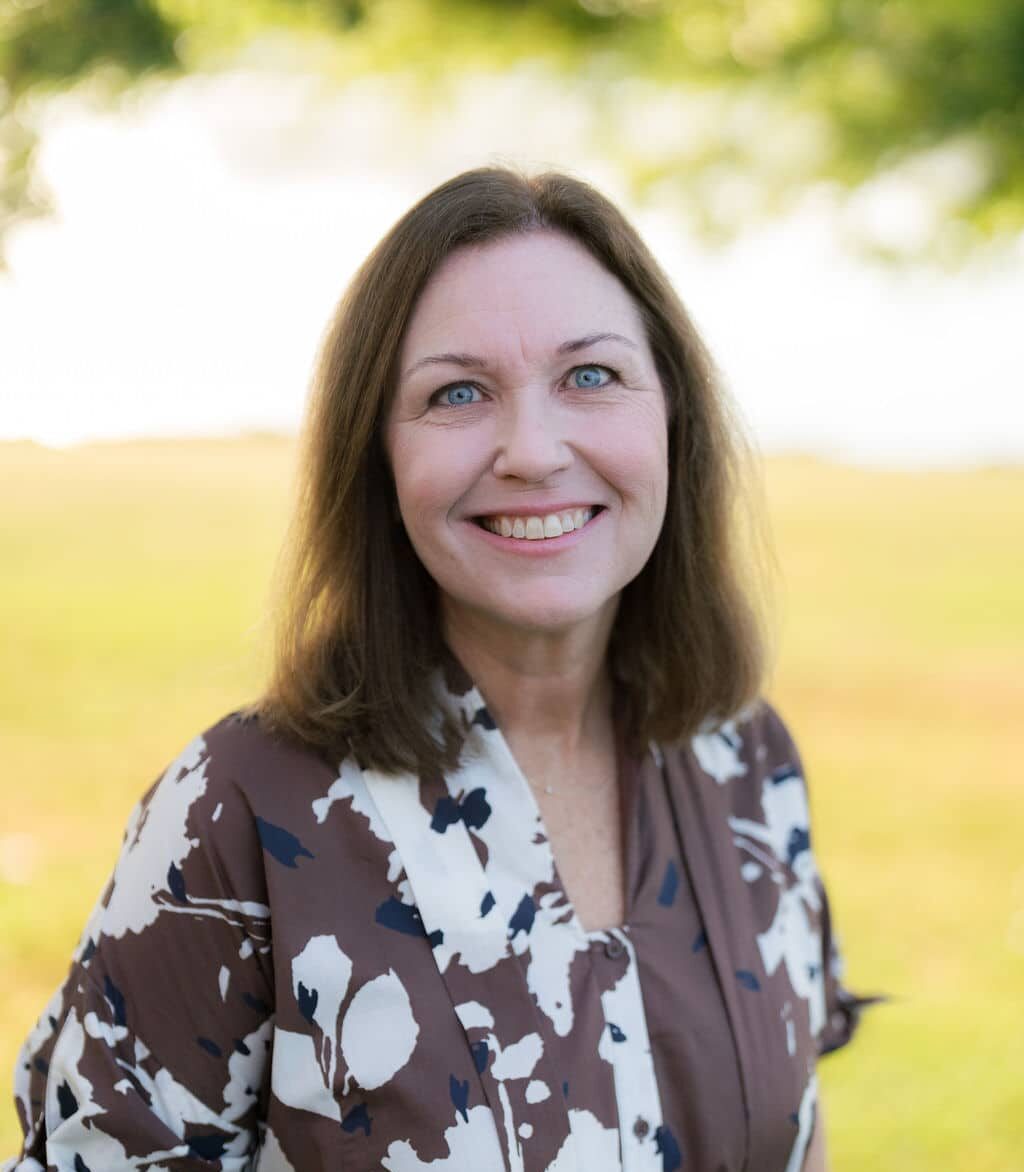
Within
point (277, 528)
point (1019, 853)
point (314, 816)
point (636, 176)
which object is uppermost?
point (636, 176)

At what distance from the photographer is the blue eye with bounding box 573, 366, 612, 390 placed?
1771mm

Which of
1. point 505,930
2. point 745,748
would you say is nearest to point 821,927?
point 745,748

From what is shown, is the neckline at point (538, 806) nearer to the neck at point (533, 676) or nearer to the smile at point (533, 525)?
the neck at point (533, 676)

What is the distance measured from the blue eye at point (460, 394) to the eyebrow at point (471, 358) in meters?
0.03

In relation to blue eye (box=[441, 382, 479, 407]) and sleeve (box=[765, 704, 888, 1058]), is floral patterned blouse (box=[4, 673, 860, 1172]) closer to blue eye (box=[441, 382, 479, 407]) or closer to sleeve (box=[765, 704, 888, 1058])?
sleeve (box=[765, 704, 888, 1058])

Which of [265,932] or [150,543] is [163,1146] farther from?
[150,543]

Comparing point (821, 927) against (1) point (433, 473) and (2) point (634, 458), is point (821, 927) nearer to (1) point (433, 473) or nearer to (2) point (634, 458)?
(2) point (634, 458)

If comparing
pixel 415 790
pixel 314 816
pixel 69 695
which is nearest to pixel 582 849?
pixel 415 790

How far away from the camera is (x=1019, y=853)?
609 cm

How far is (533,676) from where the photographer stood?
198 cm

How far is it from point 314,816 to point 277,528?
0.62 meters

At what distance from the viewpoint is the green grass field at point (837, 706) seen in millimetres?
4301

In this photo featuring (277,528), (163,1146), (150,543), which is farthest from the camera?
(150,543)

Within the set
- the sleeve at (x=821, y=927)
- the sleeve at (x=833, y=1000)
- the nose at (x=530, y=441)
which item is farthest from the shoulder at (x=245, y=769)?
the sleeve at (x=833, y=1000)
